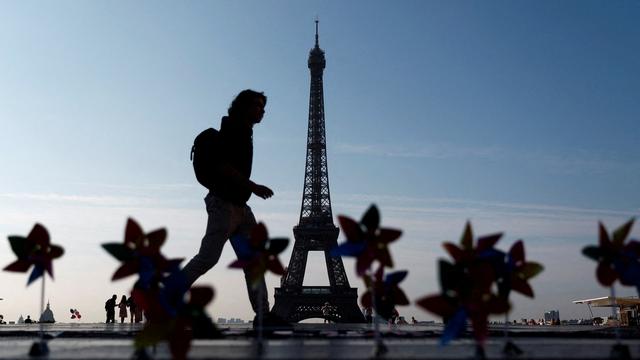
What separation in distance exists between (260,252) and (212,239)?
3.29 m

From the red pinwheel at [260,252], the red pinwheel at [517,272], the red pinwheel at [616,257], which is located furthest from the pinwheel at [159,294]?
the red pinwheel at [616,257]

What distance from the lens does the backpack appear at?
808 cm

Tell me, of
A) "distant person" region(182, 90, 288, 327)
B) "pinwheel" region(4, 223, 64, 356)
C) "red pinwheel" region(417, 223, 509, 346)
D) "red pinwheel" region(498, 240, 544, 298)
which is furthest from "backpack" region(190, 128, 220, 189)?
"red pinwheel" region(417, 223, 509, 346)

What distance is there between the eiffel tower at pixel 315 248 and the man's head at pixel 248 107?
47209mm

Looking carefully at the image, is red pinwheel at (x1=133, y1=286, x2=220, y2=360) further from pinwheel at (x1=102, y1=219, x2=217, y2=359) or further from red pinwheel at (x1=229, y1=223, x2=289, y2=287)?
red pinwheel at (x1=229, y1=223, x2=289, y2=287)

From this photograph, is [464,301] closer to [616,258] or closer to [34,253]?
[616,258]

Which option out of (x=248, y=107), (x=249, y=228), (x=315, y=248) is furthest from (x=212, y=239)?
(x=315, y=248)

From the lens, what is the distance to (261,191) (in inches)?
312

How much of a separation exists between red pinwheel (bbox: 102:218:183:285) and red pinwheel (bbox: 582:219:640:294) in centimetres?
296

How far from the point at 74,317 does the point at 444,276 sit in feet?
131

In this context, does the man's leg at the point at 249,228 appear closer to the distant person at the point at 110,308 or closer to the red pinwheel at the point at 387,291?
the red pinwheel at the point at 387,291

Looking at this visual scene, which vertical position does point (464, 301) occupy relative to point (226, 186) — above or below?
below

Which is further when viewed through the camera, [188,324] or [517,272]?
[517,272]

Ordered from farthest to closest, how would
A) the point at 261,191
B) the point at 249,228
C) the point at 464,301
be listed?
the point at 249,228 → the point at 261,191 → the point at 464,301
